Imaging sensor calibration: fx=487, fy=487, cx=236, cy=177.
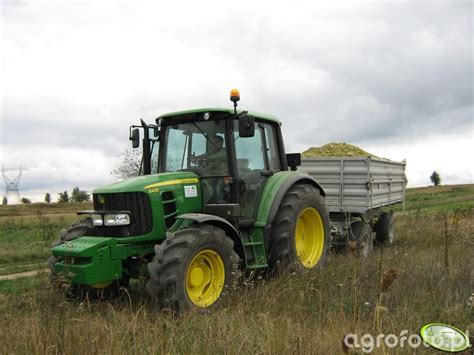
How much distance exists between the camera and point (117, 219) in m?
5.96

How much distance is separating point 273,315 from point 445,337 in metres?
2.45

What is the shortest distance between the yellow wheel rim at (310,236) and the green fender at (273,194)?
0.63 meters

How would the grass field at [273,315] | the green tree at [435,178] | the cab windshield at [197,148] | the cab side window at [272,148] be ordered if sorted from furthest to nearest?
the green tree at [435,178]
the cab side window at [272,148]
the cab windshield at [197,148]
the grass field at [273,315]

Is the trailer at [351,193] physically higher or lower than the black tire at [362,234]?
higher

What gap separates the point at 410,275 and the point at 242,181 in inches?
99.5

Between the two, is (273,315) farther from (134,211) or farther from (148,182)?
(148,182)

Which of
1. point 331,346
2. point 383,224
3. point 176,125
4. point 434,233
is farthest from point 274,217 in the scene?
point 434,233

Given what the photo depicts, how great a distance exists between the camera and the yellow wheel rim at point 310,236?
7742 mm

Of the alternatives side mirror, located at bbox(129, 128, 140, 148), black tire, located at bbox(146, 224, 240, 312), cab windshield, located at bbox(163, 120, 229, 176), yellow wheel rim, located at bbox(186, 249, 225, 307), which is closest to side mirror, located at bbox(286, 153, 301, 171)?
cab windshield, located at bbox(163, 120, 229, 176)

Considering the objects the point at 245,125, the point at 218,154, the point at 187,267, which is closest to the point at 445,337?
the point at 187,267

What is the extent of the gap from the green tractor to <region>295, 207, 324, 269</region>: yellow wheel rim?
17 millimetres

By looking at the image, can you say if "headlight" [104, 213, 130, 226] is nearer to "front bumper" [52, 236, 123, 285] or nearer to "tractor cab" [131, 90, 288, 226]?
"front bumper" [52, 236, 123, 285]
